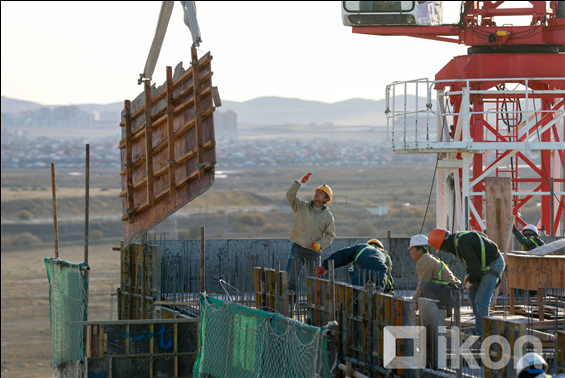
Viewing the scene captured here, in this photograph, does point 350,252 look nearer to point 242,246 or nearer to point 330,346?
point 330,346

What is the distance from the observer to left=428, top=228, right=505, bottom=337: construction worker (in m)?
12.7

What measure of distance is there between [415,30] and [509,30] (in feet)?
8.98

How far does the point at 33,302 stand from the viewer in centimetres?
9075

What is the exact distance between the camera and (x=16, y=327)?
80.4 metres

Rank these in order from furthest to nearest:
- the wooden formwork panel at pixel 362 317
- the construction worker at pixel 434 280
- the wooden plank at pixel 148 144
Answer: the wooden plank at pixel 148 144 < the construction worker at pixel 434 280 < the wooden formwork panel at pixel 362 317

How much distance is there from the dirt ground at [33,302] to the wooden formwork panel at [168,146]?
2020 inches

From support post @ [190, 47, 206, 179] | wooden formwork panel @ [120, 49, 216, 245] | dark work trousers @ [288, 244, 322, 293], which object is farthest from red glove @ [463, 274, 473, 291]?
support post @ [190, 47, 206, 179]

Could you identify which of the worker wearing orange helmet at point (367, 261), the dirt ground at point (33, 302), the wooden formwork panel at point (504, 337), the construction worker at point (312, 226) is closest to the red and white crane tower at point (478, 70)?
the construction worker at point (312, 226)

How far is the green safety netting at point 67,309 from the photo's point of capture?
1611 cm

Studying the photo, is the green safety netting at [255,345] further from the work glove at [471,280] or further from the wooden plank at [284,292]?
the work glove at [471,280]

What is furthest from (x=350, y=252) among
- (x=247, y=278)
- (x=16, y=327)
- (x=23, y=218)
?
(x=23, y=218)

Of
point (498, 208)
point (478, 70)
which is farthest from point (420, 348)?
point (478, 70)

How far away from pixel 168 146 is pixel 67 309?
186 inches

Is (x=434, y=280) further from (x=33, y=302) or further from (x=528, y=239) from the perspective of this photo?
(x=33, y=302)
